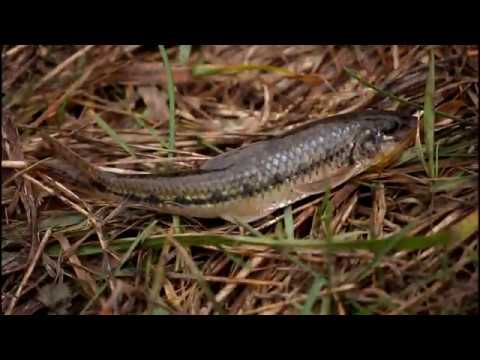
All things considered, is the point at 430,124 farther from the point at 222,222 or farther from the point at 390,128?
the point at 222,222

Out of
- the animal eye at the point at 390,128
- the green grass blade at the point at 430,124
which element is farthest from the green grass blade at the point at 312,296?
the animal eye at the point at 390,128

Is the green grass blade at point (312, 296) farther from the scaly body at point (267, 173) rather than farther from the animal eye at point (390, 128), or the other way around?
the animal eye at point (390, 128)

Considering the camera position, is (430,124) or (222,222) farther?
(222,222)

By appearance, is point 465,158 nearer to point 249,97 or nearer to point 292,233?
point 292,233

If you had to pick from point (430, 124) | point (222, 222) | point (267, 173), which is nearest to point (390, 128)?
point (430, 124)

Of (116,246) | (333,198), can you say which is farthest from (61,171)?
(333,198)

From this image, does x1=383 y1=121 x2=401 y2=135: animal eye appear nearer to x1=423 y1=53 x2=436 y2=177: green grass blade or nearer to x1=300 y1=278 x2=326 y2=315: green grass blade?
x1=423 y1=53 x2=436 y2=177: green grass blade
